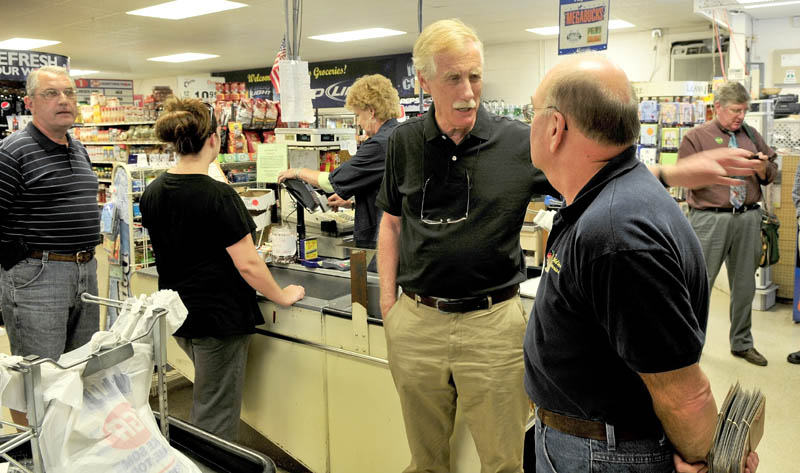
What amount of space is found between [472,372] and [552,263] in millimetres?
738

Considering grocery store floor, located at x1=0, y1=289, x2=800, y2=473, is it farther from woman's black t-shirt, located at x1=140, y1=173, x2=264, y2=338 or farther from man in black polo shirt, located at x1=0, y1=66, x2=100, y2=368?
man in black polo shirt, located at x1=0, y1=66, x2=100, y2=368

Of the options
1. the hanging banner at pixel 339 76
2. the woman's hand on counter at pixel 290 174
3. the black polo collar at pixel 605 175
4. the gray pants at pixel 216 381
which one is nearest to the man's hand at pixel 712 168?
the black polo collar at pixel 605 175

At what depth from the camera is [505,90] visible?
1253 cm

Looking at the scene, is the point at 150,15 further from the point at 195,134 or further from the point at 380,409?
the point at 380,409

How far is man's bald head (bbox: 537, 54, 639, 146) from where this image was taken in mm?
1208

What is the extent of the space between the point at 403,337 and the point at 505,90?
439 inches

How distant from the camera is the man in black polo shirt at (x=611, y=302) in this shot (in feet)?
3.67

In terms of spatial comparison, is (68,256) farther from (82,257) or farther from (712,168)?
(712,168)

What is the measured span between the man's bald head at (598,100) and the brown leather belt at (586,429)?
1.83ft

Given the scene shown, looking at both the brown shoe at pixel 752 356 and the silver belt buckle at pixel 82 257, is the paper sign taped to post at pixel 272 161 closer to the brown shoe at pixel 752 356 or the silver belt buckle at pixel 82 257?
the silver belt buckle at pixel 82 257

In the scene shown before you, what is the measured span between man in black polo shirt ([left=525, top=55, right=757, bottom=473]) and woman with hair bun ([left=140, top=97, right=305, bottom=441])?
1.41m

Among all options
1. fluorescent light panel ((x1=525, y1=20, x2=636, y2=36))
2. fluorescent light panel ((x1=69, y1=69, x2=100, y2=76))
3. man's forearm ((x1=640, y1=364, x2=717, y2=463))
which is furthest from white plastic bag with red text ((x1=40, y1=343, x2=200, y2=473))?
fluorescent light panel ((x1=69, y1=69, x2=100, y2=76))

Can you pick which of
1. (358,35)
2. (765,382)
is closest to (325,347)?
(765,382)

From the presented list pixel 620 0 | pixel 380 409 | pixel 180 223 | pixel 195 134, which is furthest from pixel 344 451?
pixel 620 0
